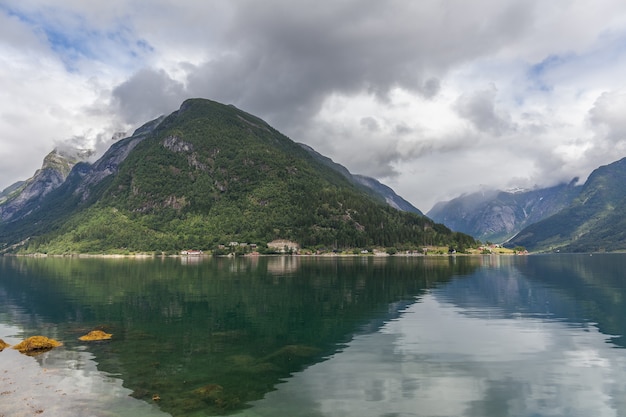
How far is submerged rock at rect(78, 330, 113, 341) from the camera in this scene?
47188mm

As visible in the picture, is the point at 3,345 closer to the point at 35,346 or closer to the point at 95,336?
the point at 35,346

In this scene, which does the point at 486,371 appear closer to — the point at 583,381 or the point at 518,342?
the point at 583,381

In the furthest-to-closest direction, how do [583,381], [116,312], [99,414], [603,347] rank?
[116,312], [603,347], [583,381], [99,414]

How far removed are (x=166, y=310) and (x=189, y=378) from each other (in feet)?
116

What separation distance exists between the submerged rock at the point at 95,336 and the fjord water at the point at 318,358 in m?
1.05

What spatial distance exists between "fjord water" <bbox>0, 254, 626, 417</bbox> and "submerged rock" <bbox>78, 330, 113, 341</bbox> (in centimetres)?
105

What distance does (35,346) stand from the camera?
142 ft

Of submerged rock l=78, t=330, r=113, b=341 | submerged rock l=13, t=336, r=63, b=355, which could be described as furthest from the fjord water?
submerged rock l=13, t=336, r=63, b=355

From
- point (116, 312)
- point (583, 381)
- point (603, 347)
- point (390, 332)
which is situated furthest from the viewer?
point (116, 312)

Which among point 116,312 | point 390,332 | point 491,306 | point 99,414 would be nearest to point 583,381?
point 390,332

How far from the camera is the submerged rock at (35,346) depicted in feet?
140

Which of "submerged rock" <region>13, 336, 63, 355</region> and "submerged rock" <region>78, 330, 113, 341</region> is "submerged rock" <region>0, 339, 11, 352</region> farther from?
"submerged rock" <region>78, 330, 113, 341</region>

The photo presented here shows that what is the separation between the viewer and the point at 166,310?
66.7m

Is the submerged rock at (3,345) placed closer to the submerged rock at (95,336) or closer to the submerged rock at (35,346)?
the submerged rock at (35,346)
